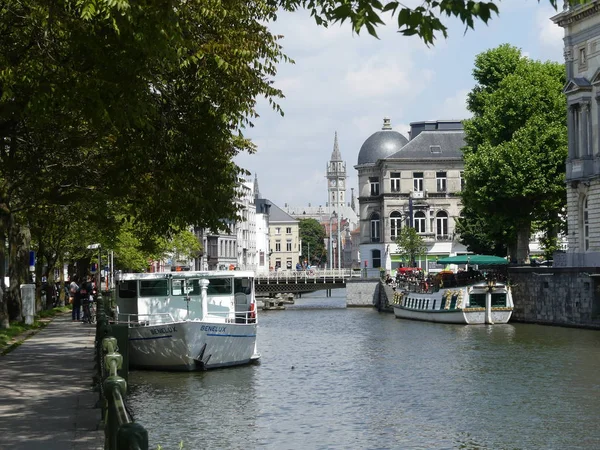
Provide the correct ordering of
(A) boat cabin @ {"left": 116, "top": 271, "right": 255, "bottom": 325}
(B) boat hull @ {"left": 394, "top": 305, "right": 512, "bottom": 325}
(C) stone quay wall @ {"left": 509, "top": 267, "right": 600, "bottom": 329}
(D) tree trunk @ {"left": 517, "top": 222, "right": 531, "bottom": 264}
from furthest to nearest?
(D) tree trunk @ {"left": 517, "top": 222, "right": 531, "bottom": 264} < (B) boat hull @ {"left": 394, "top": 305, "right": 512, "bottom": 325} < (C) stone quay wall @ {"left": 509, "top": 267, "right": 600, "bottom": 329} < (A) boat cabin @ {"left": 116, "top": 271, "right": 255, "bottom": 325}

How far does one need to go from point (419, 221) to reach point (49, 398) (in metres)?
99.4

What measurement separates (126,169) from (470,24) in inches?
632

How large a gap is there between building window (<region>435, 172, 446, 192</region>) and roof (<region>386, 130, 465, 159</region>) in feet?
6.10

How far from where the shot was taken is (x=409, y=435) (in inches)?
913

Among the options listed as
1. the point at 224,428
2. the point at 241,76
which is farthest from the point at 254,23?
the point at 224,428

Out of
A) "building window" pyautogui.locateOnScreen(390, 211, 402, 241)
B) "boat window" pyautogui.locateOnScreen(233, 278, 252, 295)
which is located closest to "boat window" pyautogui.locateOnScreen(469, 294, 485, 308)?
"boat window" pyautogui.locateOnScreen(233, 278, 252, 295)

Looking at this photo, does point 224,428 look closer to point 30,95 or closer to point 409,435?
point 409,435

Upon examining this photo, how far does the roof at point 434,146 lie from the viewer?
119 meters

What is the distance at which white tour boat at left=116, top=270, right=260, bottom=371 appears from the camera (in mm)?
33125

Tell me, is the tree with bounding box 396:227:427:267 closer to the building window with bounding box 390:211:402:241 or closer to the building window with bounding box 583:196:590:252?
the building window with bounding box 390:211:402:241

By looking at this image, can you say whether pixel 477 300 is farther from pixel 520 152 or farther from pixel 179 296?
pixel 179 296

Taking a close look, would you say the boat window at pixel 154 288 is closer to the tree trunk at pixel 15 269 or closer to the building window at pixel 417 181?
the tree trunk at pixel 15 269

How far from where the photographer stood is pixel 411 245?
106m

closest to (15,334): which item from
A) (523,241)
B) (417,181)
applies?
Result: (523,241)
